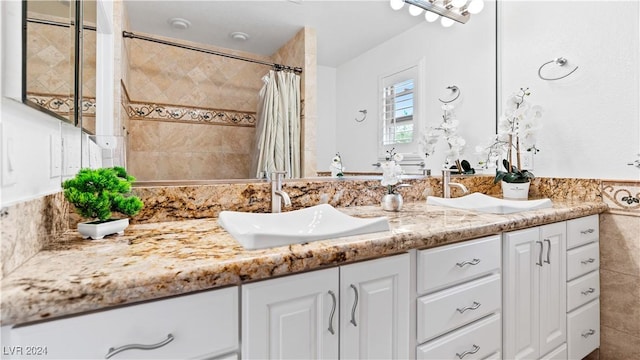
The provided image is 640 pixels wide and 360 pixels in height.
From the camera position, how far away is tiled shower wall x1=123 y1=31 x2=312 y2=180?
1115 mm

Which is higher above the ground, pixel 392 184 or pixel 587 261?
pixel 392 184

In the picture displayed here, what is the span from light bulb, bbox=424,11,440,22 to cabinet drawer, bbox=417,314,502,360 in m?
1.76

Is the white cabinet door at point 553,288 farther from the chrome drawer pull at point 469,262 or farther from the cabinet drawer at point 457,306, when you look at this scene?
the chrome drawer pull at point 469,262

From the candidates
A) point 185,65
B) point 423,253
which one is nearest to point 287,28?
point 185,65

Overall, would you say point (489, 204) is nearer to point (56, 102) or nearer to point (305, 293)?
point (305, 293)

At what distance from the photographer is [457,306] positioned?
3.46ft

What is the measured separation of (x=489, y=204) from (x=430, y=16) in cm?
125

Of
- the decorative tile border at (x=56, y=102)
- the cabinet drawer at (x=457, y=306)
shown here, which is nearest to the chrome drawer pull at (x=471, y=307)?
the cabinet drawer at (x=457, y=306)

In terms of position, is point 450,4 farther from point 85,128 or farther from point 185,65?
point 85,128

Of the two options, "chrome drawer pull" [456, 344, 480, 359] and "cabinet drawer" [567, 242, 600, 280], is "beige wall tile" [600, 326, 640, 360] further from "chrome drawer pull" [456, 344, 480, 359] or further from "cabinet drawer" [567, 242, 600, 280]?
"chrome drawer pull" [456, 344, 480, 359]

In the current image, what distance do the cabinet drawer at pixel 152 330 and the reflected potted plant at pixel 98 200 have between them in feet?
1.21

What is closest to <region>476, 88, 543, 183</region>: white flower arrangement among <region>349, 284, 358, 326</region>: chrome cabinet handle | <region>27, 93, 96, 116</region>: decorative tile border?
<region>349, 284, 358, 326</region>: chrome cabinet handle

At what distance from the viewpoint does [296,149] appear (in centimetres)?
143

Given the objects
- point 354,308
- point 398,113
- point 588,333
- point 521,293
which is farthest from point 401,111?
point 588,333
